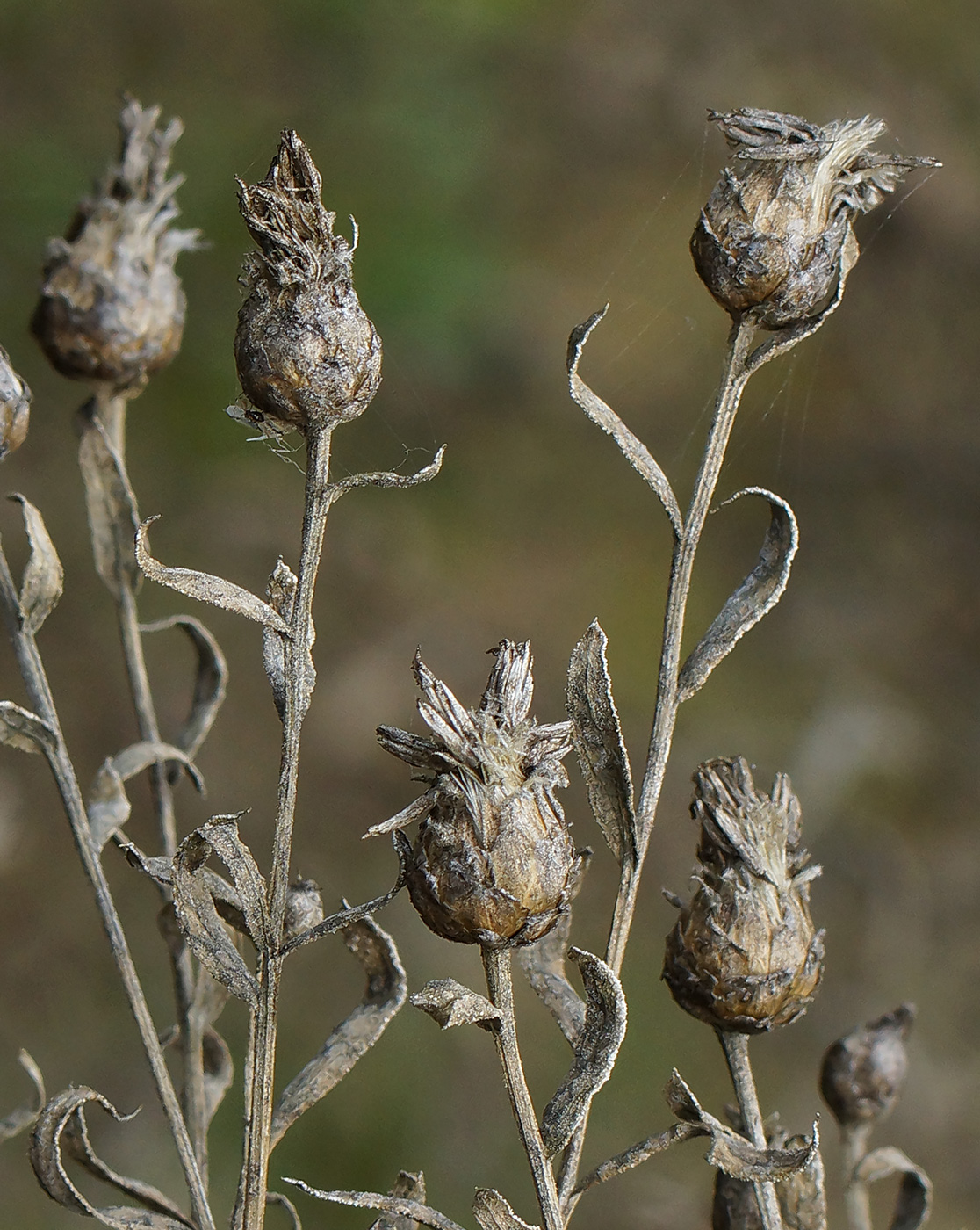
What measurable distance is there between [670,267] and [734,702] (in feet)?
1.87

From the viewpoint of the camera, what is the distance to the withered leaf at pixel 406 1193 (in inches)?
18.7

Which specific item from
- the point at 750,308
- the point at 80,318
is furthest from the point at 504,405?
the point at 750,308

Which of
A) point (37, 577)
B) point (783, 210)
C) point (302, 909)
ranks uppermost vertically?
point (783, 210)

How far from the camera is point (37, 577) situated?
533 millimetres

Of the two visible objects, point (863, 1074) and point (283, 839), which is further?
point (863, 1074)

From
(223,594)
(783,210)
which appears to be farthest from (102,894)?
(783,210)

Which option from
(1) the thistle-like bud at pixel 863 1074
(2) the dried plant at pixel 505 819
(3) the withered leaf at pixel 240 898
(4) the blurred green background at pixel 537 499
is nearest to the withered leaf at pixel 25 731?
(2) the dried plant at pixel 505 819

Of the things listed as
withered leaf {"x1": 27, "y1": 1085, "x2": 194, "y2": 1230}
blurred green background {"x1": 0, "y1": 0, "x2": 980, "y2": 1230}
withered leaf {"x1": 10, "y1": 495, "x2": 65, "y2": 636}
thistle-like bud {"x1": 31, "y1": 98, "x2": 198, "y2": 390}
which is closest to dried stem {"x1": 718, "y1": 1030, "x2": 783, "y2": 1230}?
withered leaf {"x1": 27, "y1": 1085, "x2": 194, "y2": 1230}

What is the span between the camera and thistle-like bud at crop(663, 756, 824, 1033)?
1.55 feet

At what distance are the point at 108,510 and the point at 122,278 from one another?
130 millimetres

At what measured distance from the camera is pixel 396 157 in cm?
160

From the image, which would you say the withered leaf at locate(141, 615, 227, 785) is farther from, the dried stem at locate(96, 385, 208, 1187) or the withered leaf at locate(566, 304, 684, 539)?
the withered leaf at locate(566, 304, 684, 539)

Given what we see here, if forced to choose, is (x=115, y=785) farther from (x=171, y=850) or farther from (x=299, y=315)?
(x=299, y=315)

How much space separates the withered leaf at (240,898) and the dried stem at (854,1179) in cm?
37
